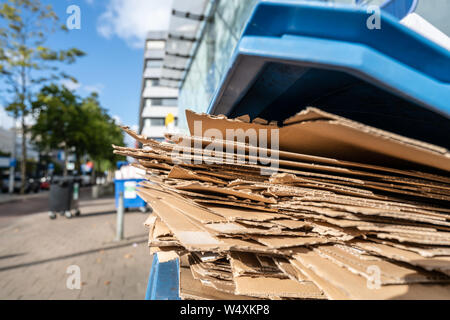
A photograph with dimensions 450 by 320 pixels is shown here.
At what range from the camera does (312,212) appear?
89cm

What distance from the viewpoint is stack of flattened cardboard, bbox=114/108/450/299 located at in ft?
2.32

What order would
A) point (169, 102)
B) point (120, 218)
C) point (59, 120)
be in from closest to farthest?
1. point (120, 218)
2. point (59, 120)
3. point (169, 102)

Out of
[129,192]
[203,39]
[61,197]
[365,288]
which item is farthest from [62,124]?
[365,288]

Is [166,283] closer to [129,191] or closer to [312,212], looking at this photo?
[312,212]

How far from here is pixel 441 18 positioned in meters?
1.74

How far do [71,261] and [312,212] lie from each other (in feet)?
17.5

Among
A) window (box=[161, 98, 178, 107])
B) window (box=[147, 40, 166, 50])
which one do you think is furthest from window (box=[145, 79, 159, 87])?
window (box=[147, 40, 166, 50])

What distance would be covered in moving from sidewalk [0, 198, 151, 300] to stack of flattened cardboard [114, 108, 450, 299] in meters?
3.26

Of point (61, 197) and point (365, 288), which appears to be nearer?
point (365, 288)

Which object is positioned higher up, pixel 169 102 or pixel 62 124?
pixel 169 102

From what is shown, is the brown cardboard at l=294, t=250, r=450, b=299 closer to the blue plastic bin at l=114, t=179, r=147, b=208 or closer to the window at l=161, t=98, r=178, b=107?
the blue plastic bin at l=114, t=179, r=147, b=208

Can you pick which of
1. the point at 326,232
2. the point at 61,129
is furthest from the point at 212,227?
the point at 61,129

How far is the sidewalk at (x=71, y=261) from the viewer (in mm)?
3738

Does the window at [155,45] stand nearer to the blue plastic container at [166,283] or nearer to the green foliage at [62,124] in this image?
the green foliage at [62,124]
